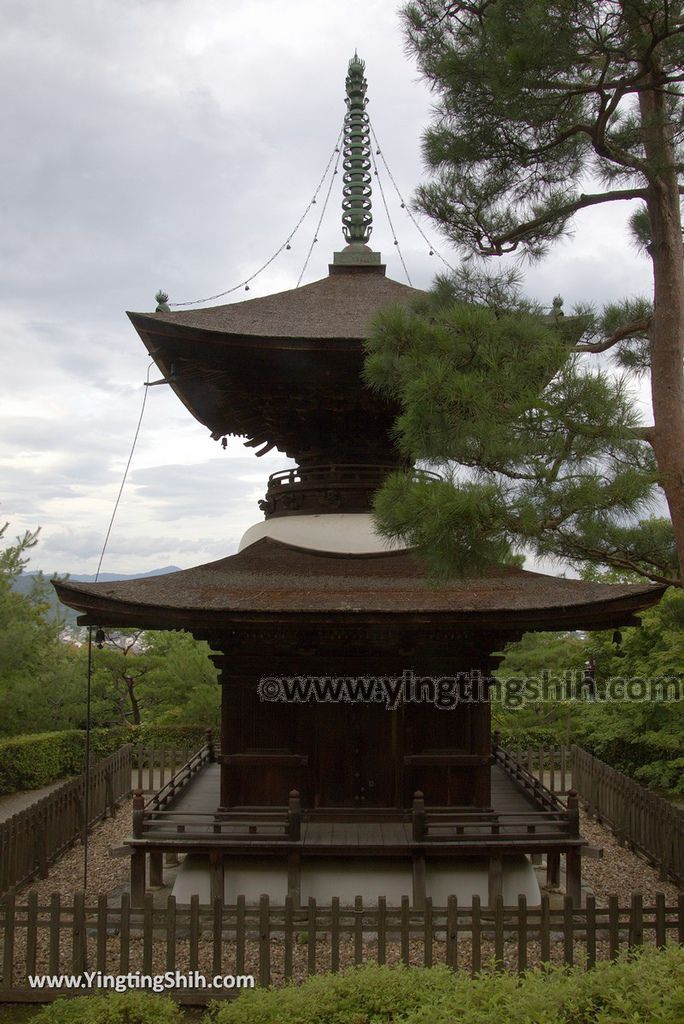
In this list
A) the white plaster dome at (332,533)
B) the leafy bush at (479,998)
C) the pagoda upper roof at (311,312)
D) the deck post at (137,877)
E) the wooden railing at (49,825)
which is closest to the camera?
the leafy bush at (479,998)

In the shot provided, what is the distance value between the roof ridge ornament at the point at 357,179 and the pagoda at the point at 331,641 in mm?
2237

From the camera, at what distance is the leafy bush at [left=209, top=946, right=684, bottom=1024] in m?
4.38

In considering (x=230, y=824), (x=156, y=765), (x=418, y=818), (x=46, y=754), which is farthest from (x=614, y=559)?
(x=156, y=765)

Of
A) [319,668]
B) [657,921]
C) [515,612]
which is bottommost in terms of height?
[657,921]

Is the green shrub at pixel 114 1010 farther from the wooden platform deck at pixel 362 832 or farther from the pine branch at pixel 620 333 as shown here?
the pine branch at pixel 620 333

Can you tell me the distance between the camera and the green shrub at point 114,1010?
5926 millimetres

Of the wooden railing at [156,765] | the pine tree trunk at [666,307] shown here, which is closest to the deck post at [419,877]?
the pine tree trunk at [666,307]

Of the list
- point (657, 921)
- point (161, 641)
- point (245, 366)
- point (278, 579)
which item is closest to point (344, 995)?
point (657, 921)

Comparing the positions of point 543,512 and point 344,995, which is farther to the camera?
point 543,512

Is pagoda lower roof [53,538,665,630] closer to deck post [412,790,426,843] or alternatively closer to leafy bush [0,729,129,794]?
deck post [412,790,426,843]

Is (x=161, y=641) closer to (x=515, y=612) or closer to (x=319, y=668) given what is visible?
(x=319, y=668)

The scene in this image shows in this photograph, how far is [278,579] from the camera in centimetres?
942

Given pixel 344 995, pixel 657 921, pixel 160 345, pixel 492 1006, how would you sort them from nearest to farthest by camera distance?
pixel 492 1006
pixel 344 995
pixel 657 921
pixel 160 345

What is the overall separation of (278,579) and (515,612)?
2.76 meters
